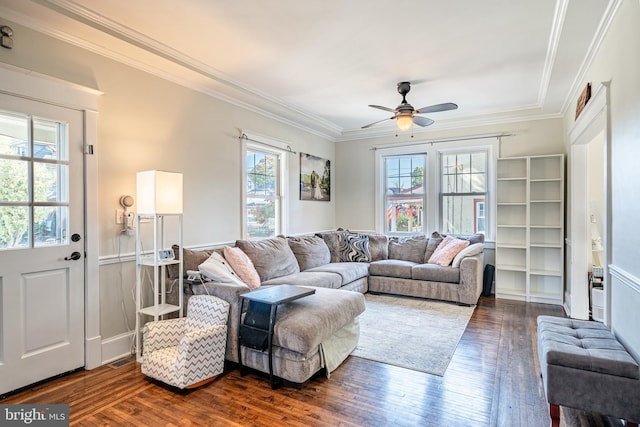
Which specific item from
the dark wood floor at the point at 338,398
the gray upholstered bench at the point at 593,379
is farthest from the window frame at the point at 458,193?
the gray upholstered bench at the point at 593,379

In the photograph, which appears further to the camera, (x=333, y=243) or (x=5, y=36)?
(x=333, y=243)

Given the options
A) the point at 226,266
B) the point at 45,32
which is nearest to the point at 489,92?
the point at 226,266

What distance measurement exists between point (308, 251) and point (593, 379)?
336 centimetres

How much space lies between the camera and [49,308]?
2.57m

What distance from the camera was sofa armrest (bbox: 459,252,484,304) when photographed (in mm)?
4469

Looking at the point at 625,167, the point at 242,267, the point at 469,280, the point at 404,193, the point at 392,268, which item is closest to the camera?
the point at 625,167

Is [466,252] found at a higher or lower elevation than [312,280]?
higher

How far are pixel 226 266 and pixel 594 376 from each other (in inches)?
109

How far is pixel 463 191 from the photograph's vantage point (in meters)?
5.62

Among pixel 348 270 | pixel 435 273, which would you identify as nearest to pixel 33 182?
pixel 348 270

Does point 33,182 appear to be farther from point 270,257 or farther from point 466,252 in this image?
point 466,252

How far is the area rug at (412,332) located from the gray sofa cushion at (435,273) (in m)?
0.31

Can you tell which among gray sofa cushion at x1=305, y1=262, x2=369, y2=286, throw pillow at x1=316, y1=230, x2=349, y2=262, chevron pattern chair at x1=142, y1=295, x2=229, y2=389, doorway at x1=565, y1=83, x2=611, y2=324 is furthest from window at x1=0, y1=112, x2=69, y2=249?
doorway at x1=565, y1=83, x2=611, y2=324

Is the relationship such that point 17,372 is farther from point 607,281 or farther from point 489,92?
point 489,92
